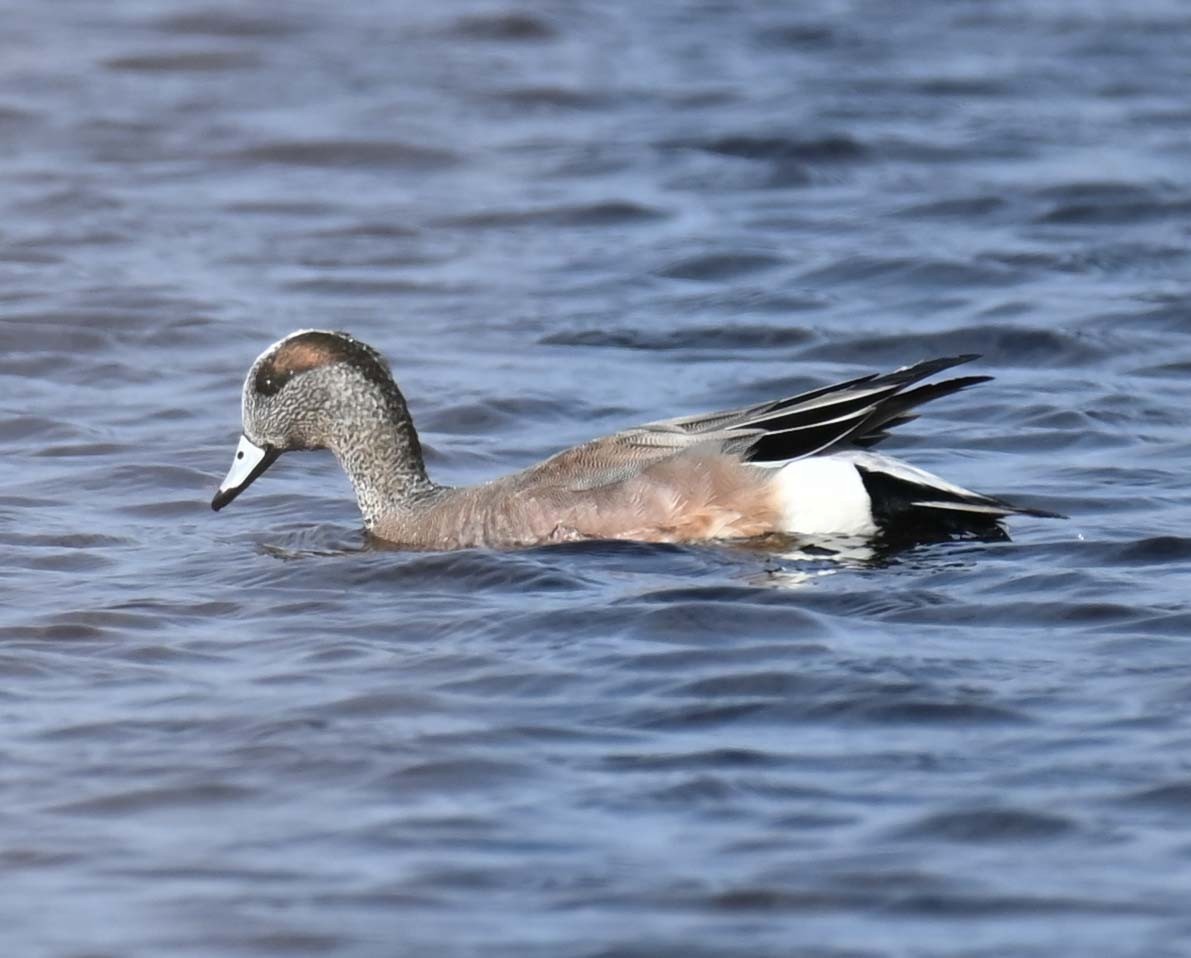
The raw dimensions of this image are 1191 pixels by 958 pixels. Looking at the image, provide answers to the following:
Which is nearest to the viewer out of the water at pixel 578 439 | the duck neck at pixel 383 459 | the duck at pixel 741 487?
the water at pixel 578 439

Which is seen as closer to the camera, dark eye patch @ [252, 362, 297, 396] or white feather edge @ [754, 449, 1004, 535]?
white feather edge @ [754, 449, 1004, 535]

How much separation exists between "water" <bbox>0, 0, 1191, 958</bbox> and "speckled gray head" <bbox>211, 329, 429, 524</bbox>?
0.25 meters

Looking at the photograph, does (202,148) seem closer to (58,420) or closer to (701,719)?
(58,420)

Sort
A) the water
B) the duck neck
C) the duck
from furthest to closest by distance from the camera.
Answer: the duck neck < the duck < the water

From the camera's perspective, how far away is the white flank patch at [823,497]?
6.71 meters

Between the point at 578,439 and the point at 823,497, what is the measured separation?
1804 mm

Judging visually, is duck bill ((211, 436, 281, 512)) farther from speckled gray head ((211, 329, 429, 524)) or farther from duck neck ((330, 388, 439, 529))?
duck neck ((330, 388, 439, 529))

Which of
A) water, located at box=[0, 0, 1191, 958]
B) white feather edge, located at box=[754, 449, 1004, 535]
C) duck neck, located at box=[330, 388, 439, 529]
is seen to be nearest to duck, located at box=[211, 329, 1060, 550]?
white feather edge, located at box=[754, 449, 1004, 535]

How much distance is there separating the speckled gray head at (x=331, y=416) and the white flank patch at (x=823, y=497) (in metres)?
1.20

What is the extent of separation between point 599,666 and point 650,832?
115 centimetres

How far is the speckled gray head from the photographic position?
7293 millimetres

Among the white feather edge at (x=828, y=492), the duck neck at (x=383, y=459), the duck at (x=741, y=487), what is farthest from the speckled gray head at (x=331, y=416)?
the white feather edge at (x=828, y=492)

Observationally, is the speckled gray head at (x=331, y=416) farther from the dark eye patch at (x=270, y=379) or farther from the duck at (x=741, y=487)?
the duck at (x=741, y=487)

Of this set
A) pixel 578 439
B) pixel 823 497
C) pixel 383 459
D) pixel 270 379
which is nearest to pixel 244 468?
pixel 270 379
